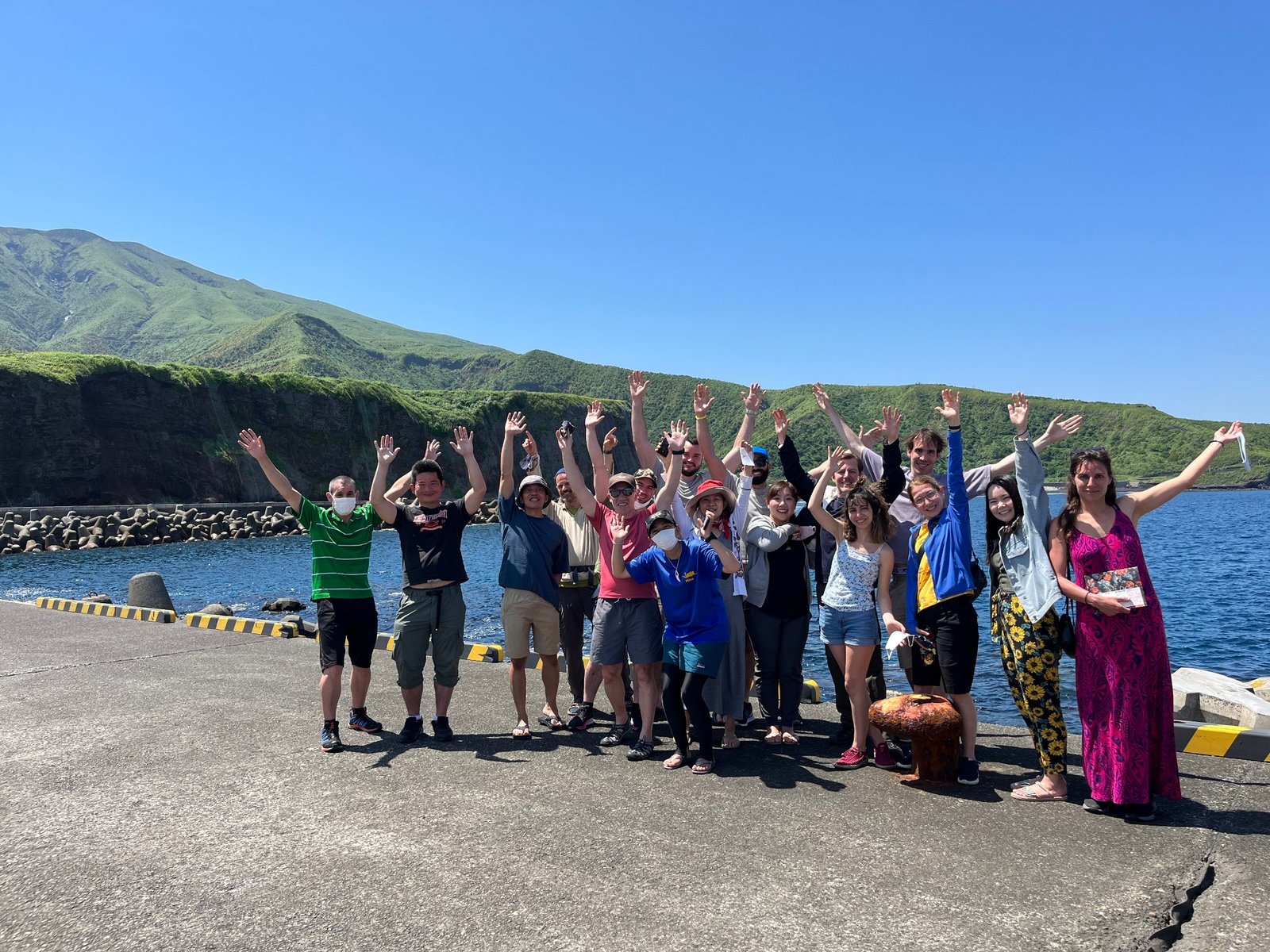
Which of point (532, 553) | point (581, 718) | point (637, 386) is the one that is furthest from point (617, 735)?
point (637, 386)

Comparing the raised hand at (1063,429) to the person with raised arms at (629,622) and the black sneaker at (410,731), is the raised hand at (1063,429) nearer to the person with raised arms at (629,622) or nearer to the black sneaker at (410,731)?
the person with raised arms at (629,622)

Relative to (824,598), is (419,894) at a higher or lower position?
lower

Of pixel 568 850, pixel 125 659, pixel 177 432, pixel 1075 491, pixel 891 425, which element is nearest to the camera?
pixel 568 850

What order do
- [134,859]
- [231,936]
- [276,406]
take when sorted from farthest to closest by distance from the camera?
[276,406], [134,859], [231,936]

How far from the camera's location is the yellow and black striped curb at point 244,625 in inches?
496

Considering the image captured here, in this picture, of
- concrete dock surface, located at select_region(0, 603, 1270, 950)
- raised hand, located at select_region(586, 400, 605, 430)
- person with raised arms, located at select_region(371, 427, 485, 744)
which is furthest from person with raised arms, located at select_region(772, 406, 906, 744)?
person with raised arms, located at select_region(371, 427, 485, 744)

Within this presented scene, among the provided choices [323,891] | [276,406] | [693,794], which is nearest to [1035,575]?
[693,794]

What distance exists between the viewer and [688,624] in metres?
5.90

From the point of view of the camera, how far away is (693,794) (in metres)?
5.30

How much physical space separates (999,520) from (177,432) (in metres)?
68.2

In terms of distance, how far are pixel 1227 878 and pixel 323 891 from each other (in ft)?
14.2

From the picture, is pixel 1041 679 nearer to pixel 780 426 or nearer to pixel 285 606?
pixel 780 426

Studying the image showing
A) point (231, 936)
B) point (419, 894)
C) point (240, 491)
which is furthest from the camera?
point (240, 491)

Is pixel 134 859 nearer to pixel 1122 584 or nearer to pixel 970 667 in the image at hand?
pixel 970 667
